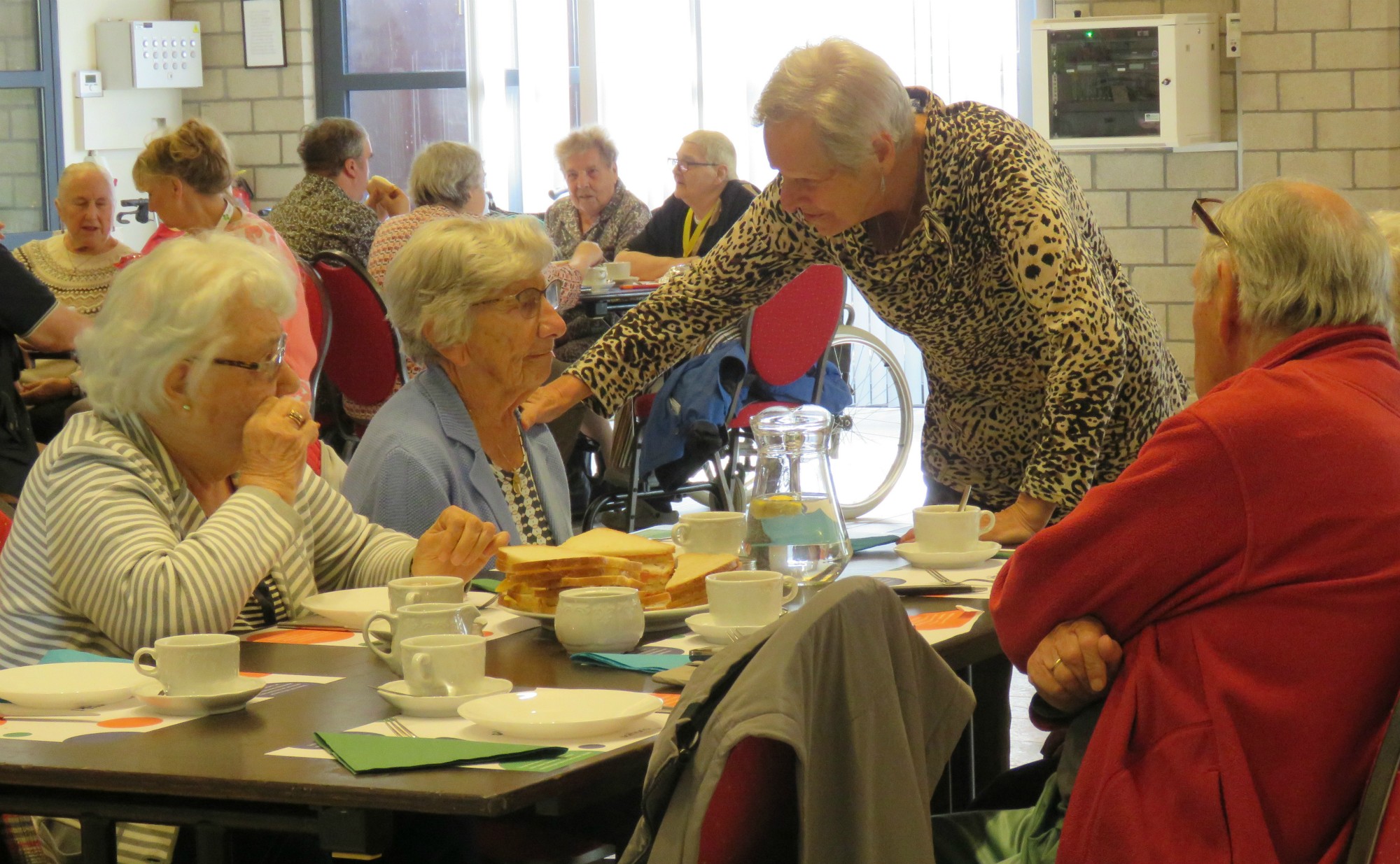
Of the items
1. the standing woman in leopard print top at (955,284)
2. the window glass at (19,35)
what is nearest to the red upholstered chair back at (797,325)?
the standing woman in leopard print top at (955,284)

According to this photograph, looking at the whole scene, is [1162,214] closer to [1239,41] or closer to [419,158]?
[1239,41]

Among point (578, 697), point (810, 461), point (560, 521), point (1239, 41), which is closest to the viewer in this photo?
point (578, 697)

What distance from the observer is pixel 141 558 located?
67.6 inches

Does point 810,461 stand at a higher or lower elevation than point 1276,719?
higher

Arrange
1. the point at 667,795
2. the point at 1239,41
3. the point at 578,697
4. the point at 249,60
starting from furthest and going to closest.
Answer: the point at 249,60 → the point at 1239,41 → the point at 578,697 → the point at 667,795

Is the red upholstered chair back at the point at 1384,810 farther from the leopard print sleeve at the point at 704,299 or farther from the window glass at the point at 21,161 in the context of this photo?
the window glass at the point at 21,161

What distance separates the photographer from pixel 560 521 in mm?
2518

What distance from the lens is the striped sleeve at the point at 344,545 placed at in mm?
2109

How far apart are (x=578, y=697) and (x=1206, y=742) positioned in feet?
1.84

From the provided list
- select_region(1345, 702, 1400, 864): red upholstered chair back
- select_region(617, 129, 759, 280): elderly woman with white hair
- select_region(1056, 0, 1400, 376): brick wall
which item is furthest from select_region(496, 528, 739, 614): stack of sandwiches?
select_region(1056, 0, 1400, 376): brick wall

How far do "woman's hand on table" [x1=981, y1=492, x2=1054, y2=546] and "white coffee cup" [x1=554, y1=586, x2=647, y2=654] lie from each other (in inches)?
30.4

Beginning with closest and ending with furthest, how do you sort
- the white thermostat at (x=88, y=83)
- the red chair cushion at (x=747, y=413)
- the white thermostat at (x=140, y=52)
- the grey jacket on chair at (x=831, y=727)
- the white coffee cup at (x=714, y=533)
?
the grey jacket on chair at (x=831, y=727)
the white coffee cup at (x=714, y=533)
the red chair cushion at (x=747, y=413)
the white thermostat at (x=88, y=83)
the white thermostat at (x=140, y=52)

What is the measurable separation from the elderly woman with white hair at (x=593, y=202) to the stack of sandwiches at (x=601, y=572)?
4.46 meters

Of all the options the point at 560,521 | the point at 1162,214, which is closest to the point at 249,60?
the point at 1162,214
